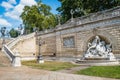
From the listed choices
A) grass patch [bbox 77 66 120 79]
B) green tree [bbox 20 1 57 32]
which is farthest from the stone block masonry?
green tree [bbox 20 1 57 32]

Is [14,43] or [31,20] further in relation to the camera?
[31,20]

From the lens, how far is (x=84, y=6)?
118 feet

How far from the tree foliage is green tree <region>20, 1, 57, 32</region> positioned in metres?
4.14

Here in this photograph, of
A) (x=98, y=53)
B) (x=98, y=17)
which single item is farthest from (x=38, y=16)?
(x=98, y=53)

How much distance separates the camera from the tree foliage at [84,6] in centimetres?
Answer: 3403

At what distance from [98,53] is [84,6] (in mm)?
18894

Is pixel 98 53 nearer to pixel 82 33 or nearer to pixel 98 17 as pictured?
pixel 82 33

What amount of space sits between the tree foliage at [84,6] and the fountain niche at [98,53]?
52.1 ft

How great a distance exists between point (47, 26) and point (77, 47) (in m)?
20.7

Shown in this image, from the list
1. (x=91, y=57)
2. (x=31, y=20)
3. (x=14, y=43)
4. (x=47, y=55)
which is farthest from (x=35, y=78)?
(x=31, y=20)

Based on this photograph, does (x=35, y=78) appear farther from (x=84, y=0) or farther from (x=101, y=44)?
(x=84, y=0)

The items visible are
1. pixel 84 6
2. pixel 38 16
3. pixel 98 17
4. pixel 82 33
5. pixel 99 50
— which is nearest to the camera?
pixel 99 50

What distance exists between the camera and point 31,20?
4059 centimetres

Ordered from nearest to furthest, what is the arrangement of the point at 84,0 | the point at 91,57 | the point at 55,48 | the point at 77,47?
1. the point at 91,57
2. the point at 77,47
3. the point at 55,48
4. the point at 84,0
